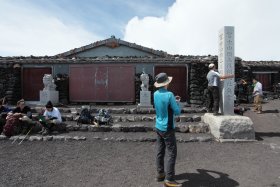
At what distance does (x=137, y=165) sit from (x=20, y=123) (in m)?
5.27

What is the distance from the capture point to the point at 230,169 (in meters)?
6.49

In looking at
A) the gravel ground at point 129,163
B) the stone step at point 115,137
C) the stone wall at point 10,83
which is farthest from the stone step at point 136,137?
the stone wall at point 10,83

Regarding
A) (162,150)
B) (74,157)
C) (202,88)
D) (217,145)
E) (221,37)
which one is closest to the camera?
(162,150)

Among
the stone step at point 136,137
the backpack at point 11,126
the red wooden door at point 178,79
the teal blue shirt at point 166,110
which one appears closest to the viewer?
the teal blue shirt at point 166,110

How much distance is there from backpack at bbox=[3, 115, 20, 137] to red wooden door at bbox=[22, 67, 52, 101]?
7885mm

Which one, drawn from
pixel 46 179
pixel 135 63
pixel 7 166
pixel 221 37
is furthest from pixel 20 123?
pixel 135 63

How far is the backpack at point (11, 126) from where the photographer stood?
10.1 metres

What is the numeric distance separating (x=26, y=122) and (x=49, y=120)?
0.73m

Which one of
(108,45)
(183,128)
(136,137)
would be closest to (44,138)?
(136,137)

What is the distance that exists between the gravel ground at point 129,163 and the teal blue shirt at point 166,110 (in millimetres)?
1052

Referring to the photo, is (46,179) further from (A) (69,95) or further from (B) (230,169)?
(A) (69,95)

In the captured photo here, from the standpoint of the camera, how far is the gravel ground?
19.4 ft

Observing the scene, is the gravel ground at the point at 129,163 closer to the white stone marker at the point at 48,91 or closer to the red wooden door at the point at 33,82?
the white stone marker at the point at 48,91

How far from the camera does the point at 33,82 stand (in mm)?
18062
